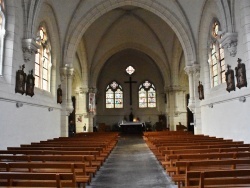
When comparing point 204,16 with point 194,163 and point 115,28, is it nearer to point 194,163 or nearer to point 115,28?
point 115,28

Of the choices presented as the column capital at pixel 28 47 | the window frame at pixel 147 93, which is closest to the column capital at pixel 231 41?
the column capital at pixel 28 47

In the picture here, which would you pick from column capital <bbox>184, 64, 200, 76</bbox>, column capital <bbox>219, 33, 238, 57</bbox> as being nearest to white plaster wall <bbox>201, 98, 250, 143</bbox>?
column capital <bbox>219, 33, 238, 57</bbox>

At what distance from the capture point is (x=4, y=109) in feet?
27.1

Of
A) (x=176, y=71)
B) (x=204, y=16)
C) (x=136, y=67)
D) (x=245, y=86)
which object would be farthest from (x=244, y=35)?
(x=136, y=67)

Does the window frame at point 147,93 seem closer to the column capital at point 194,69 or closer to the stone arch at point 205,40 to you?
the column capital at point 194,69

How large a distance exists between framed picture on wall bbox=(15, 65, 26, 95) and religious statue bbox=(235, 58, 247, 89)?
8.05 m

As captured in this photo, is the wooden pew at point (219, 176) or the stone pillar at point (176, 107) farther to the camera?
the stone pillar at point (176, 107)

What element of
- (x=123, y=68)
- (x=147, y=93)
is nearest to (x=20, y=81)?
(x=123, y=68)

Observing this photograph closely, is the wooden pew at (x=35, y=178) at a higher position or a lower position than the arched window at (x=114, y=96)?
lower

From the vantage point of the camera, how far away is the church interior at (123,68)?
923 centimetres

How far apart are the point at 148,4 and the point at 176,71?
919 cm

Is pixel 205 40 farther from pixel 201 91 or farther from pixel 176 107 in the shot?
pixel 176 107

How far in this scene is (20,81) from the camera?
9.42 metres

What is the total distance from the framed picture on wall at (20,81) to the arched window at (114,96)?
19.3 meters
